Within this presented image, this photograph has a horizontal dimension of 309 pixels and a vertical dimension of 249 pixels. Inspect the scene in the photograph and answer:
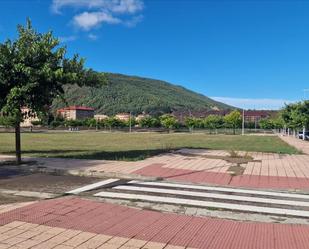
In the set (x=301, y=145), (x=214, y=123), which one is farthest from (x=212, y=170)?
(x=214, y=123)

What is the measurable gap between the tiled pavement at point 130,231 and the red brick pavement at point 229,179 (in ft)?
14.4

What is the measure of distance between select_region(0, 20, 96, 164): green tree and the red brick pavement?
4.67 m

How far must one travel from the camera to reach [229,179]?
12.7 metres

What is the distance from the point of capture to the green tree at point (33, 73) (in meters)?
15.2

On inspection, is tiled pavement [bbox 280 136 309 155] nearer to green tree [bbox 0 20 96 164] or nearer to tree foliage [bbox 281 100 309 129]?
tree foliage [bbox 281 100 309 129]

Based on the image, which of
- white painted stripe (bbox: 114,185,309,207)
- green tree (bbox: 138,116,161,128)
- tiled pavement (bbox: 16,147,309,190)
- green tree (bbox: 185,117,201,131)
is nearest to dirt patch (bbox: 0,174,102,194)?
tiled pavement (bbox: 16,147,309,190)

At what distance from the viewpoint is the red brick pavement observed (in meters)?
11.8

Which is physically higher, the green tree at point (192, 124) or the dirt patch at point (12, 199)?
the green tree at point (192, 124)

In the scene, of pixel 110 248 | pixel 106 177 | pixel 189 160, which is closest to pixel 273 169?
pixel 189 160

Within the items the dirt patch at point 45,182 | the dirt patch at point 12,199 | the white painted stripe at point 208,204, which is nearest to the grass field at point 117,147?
the dirt patch at point 45,182

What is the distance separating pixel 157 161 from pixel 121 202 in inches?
328

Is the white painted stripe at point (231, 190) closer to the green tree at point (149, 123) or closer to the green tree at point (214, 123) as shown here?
the green tree at point (214, 123)

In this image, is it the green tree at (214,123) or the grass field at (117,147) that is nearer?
the grass field at (117,147)

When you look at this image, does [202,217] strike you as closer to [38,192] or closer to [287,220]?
[287,220]
